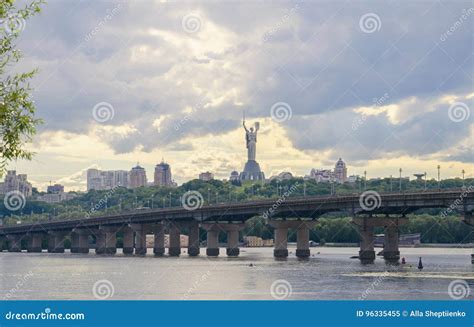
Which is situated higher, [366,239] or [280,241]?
[366,239]

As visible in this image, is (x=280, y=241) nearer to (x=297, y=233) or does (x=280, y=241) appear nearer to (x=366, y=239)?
(x=297, y=233)

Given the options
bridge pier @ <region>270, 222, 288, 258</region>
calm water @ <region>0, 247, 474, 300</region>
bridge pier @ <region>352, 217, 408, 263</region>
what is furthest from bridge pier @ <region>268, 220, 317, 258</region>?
calm water @ <region>0, 247, 474, 300</region>

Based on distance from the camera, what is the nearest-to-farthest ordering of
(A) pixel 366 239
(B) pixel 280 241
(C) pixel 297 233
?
(A) pixel 366 239, (C) pixel 297 233, (B) pixel 280 241

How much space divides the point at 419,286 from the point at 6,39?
71097 millimetres

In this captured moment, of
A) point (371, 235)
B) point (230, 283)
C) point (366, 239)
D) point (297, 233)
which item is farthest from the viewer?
point (297, 233)

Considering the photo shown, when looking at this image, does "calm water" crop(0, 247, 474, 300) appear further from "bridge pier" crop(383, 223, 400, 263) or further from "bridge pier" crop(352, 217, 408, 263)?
"bridge pier" crop(383, 223, 400, 263)

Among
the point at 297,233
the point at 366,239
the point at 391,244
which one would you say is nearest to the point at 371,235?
the point at 366,239

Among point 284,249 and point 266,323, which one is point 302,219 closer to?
point 284,249

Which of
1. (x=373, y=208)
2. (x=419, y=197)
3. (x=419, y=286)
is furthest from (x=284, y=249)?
(x=419, y=286)

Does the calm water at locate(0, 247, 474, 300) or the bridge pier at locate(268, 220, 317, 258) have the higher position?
the bridge pier at locate(268, 220, 317, 258)

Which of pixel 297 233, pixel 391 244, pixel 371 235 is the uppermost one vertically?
pixel 297 233

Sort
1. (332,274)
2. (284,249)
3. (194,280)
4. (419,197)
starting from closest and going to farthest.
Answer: (194,280) → (332,274) → (419,197) → (284,249)

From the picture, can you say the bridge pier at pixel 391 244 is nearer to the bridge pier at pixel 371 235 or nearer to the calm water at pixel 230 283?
the bridge pier at pixel 371 235

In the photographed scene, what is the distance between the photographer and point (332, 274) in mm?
120750
